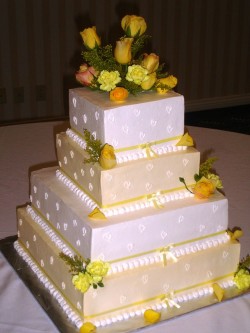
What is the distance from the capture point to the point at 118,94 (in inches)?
60.3

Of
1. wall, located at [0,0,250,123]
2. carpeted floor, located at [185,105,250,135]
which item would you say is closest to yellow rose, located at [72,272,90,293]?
wall, located at [0,0,250,123]

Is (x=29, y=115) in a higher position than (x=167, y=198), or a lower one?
lower

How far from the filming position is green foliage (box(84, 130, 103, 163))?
4.97ft

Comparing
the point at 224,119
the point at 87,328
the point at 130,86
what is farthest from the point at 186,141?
the point at 224,119

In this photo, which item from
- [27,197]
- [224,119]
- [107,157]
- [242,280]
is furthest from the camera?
[224,119]

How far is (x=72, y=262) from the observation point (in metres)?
1.54

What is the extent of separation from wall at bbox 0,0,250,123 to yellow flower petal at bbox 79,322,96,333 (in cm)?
369

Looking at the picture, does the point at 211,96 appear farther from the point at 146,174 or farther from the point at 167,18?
the point at 146,174

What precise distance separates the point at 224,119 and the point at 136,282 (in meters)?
4.16

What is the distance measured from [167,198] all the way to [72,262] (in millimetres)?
311

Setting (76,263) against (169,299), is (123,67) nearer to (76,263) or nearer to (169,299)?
(76,263)

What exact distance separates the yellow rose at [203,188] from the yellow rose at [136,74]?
32 centimetres

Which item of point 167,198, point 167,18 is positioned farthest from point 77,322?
point 167,18

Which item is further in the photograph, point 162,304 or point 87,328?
point 162,304
